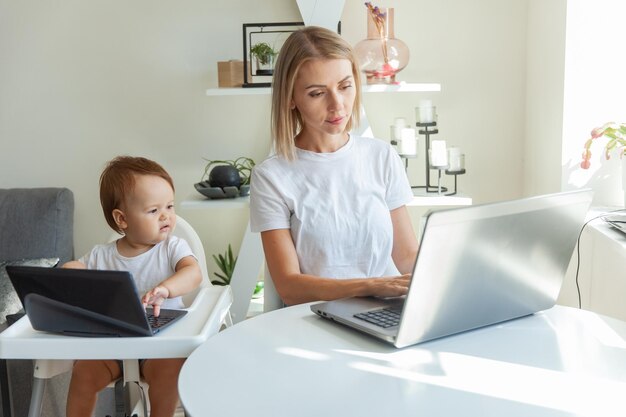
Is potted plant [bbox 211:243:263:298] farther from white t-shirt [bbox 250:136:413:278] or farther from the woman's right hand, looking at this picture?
the woman's right hand

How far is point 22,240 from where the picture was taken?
9.95 feet

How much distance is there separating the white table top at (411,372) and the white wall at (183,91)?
174 cm

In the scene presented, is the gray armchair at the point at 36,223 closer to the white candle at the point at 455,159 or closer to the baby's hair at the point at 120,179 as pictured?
the baby's hair at the point at 120,179

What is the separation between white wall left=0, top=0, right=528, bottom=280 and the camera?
3025mm

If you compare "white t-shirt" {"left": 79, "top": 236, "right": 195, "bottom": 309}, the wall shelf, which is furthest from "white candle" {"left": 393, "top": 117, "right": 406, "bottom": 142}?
"white t-shirt" {"left": 79, "top": 236, "right": 195, "bottom": 309}

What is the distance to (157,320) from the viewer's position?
4.97 ft

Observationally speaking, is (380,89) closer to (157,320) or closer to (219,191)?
(219,191)

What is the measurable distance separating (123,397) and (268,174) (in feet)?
1.98

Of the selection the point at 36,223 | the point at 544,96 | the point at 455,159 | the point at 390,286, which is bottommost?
the point at 36,223

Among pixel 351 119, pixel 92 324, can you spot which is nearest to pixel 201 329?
pixel 92 324

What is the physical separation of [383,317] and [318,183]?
0.60m

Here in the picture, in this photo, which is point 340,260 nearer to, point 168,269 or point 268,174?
point 268,174

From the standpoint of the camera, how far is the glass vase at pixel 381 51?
9.10 feet

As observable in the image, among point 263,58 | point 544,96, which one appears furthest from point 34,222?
point 544,96
